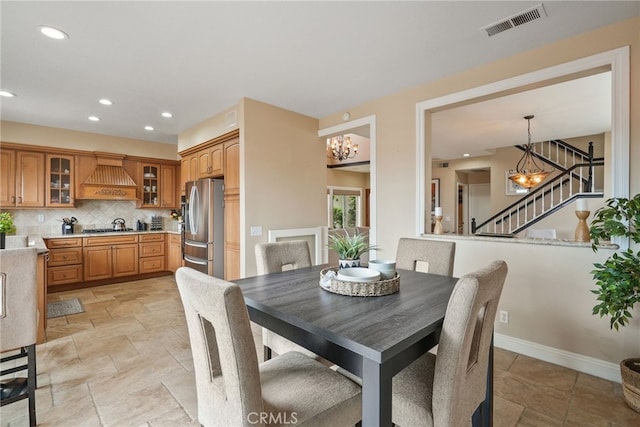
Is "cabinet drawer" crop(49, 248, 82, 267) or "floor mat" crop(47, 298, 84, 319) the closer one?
"floor mat" crop(47, 298, 84, 319)

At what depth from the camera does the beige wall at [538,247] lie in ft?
7.21

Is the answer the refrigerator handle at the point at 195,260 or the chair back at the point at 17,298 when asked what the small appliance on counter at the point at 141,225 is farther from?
the chair back at the point at 17,298

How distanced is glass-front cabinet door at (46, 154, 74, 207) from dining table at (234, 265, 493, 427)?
16.3 feet

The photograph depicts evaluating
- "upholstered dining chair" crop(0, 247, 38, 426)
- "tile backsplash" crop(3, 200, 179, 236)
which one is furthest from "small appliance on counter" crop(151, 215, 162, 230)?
"upholstered dining chair" crop(0, 247, 38, 426)

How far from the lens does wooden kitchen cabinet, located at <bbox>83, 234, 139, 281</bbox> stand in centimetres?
492

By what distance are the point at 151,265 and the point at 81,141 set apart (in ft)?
8.04

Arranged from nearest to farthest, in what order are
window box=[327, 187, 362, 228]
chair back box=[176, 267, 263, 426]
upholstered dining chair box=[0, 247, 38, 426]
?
1. chair back box=[176, 267, 263, 426]
2. upholstered dining chair box=[0, 247, 38, 426]
3. window box=[327, 187, 362, 228]

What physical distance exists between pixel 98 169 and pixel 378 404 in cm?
608

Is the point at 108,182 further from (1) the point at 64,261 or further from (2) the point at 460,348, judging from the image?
(2) the point at 460,348

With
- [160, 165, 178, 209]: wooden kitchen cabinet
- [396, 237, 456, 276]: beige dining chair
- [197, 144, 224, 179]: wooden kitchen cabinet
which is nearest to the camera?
[396, 237, 456, 276]: beige dining chair

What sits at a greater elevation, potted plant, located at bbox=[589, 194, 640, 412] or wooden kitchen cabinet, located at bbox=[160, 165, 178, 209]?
wooden kitchen cabinet, located at bbox=[160, 165, 178, 209]

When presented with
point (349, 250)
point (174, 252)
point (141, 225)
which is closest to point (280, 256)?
point (349, 250)

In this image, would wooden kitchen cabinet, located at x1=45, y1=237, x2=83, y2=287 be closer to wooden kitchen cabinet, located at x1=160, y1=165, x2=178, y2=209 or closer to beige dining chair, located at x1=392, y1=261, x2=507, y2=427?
wooden kitchen cabinet, located at x1=160, y1=165, x2=178, y2=209

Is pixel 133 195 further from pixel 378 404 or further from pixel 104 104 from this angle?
pixel 378 404
